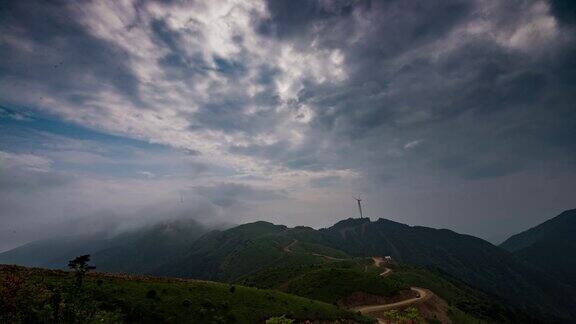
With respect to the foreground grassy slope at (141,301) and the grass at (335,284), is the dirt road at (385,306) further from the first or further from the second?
the foreground grassy slope at (141,301)

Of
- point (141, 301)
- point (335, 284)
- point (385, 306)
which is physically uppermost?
point (141, 301)

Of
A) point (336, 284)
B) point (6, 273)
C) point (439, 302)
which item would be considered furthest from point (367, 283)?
point (6, 273)

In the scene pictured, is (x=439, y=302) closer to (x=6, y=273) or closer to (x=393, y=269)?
(x=393, y=269)

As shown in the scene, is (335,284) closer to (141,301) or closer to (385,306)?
(385,306)

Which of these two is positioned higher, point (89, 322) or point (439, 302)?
point (89, 322)

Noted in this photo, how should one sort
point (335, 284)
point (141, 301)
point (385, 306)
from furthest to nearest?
point (335, 284), point (385, 306), point (141, 301)

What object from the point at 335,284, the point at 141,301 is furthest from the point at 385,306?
the point at 141,301

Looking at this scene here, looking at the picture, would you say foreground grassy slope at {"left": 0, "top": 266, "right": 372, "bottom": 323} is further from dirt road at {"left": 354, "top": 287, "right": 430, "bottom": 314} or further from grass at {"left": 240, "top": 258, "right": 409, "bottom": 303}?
grass at {"left": 240, "top": 258, "right": 409, "bottom": 303}

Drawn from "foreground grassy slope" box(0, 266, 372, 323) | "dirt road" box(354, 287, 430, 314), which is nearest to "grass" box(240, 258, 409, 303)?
"dirt road" box(354, 287, 430, 314)
